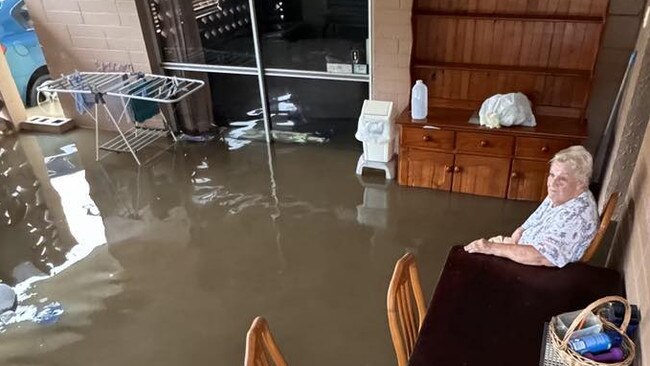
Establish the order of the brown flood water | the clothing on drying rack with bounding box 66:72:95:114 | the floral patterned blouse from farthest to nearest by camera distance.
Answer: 1. the clothing on drying rack with bounding box 66:72:95:114
2. the brown flood water
3. the floral patterned blouse

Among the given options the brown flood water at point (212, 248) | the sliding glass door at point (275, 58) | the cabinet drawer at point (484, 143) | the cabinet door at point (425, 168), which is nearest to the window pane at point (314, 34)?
the sliding glass door at point (275, 58)

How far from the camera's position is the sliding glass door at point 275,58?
14.1ft

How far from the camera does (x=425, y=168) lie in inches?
151

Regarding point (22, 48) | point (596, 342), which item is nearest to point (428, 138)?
point (596, 342)

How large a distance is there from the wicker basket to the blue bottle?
0.05ft

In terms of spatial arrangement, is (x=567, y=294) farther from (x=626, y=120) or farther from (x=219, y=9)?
(x=219, y=9)

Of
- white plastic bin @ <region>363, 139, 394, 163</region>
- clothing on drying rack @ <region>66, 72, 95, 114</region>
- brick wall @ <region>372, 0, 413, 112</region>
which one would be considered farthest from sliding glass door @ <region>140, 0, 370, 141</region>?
clothing on drying rack @ <region>66, 72, 95, 114</region>

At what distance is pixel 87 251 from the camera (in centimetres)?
349

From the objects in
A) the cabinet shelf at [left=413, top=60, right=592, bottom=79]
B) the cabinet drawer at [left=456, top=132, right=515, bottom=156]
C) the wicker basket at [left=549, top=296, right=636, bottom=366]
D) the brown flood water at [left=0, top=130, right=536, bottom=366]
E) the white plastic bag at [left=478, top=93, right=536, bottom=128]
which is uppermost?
the cabinet shelf at [left=413, top=60, right=592, bottom=79]

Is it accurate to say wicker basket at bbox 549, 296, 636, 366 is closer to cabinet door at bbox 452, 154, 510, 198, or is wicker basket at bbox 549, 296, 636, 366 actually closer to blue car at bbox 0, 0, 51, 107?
cabinet door at bbox 452, 154, 510, 198

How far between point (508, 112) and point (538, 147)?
0.98ft

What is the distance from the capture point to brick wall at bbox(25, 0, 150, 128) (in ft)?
15.2

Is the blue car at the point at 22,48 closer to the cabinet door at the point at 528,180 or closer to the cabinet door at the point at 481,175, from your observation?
the cabinet door at the point at 481,175

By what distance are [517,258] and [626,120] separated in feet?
5.08
